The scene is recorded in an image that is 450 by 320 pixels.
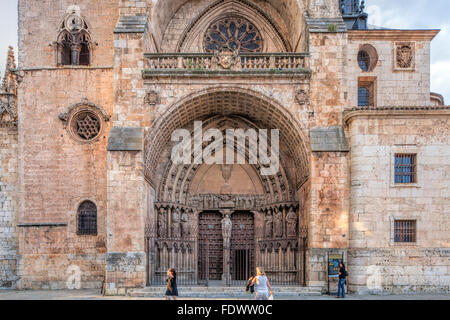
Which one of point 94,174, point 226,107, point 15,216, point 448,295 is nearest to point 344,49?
point 226,107

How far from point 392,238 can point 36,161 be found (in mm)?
13335

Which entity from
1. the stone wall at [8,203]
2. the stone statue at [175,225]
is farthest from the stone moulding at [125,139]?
the stone wall at [8,203]

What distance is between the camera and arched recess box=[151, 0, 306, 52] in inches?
715

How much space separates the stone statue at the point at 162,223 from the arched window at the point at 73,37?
6677 millimetres

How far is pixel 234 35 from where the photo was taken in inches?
826

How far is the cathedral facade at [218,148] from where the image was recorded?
52.5ft

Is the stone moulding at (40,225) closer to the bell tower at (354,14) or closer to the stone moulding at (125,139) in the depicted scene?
the stone moulding at (125,139)

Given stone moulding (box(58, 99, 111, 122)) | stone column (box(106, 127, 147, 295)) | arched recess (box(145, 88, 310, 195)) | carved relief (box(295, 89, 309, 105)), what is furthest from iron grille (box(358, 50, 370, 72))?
stone moulding (box(58, 99, 111, 122))

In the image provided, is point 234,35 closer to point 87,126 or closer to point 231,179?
point 231,179

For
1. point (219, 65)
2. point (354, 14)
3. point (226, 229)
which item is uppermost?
point (354, 14)

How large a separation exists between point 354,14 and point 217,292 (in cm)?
1595

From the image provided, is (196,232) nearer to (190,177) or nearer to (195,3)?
(190,177)

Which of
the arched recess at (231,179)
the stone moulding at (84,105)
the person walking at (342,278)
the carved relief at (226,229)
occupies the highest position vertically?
the stone moulding at (84,105)

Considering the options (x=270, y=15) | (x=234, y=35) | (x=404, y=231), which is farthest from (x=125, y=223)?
(x=270, y=15)
